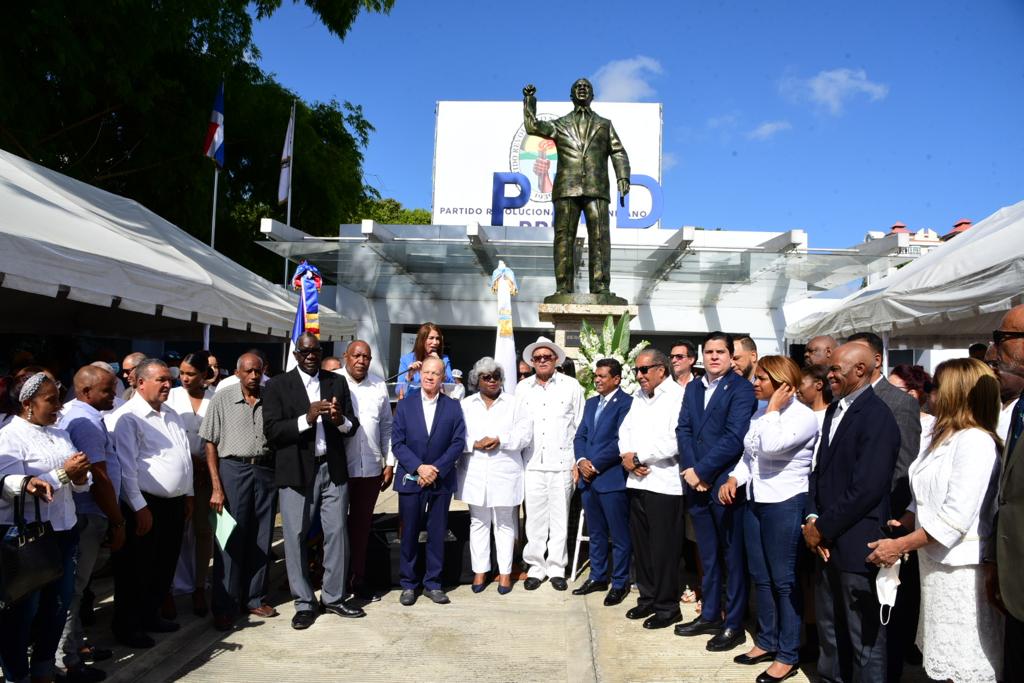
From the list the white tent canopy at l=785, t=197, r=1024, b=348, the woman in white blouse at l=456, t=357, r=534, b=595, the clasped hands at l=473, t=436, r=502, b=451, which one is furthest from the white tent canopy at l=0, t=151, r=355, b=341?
the white tent canopy at l=785, t=197, r=1024, b=348

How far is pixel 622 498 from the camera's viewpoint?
5832 millimetres

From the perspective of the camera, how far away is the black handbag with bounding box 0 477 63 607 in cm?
322

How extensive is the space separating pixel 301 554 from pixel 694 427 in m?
2.84

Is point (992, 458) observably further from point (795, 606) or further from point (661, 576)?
point (661, 576)

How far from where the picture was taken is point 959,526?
3.21m

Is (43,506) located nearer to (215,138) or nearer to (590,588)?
(590,588)

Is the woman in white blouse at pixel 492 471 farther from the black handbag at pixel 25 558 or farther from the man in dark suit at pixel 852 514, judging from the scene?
the black handbag at pixel 25 558

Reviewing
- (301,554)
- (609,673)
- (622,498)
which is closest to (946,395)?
(609,673)

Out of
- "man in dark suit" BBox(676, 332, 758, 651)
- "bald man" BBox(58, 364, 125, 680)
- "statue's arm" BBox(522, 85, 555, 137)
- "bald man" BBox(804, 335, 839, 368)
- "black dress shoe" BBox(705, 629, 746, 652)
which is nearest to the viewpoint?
"bald man" BBox(58, 364, 125, 680)

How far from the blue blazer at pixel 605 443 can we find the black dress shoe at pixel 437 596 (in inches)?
54.2

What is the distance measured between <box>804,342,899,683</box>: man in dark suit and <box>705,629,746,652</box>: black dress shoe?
782mm

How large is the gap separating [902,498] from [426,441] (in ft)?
10.8

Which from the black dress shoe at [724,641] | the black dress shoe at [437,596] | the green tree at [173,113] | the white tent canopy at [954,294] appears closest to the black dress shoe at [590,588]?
the black dress shoe at [437,596]

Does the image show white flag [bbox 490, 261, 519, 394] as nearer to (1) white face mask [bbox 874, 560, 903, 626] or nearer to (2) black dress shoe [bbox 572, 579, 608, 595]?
(2) black dress shoe [bbox 572, 579, 608, 595]
